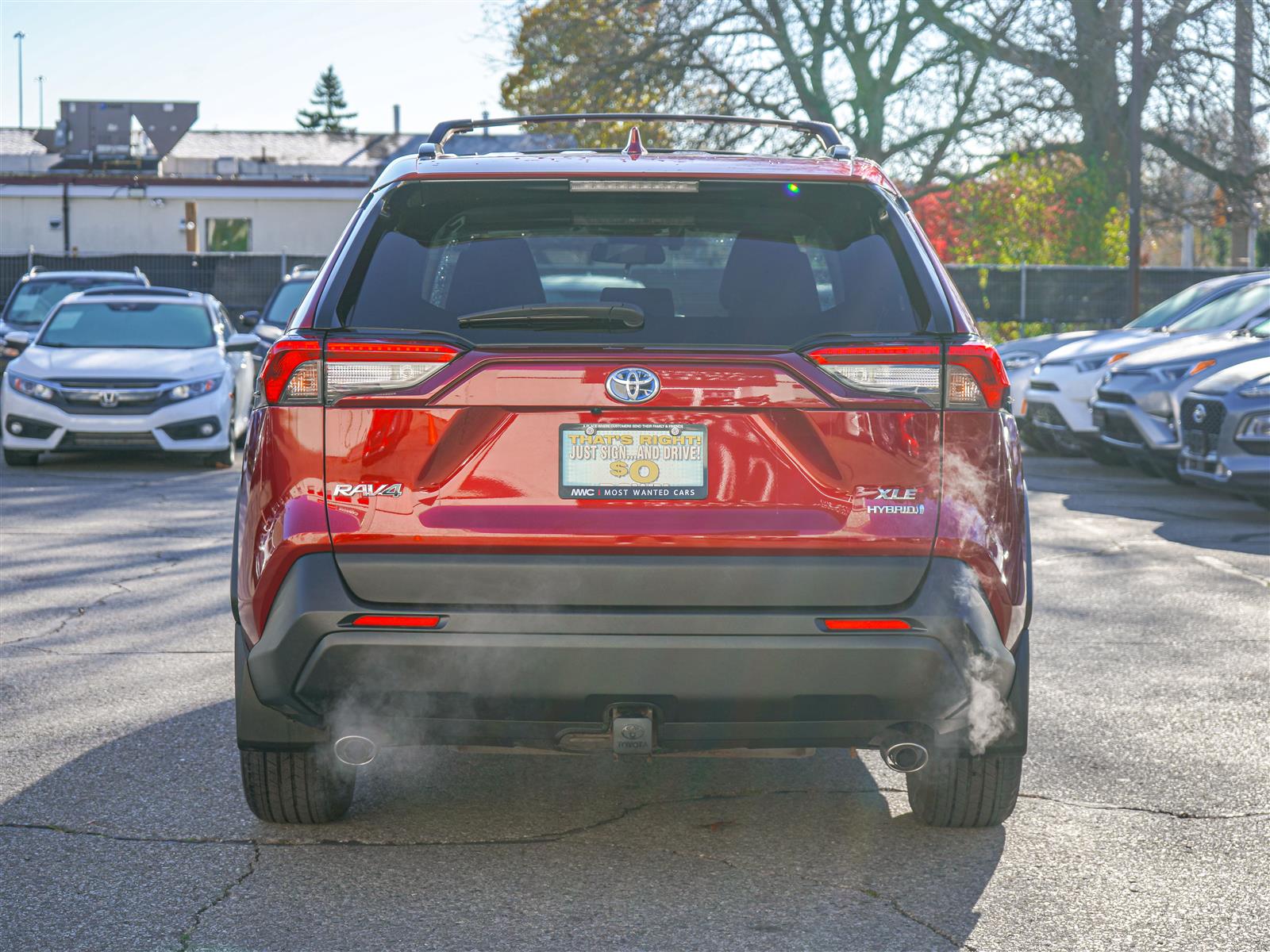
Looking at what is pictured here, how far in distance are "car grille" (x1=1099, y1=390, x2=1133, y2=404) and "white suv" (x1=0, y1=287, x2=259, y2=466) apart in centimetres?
720

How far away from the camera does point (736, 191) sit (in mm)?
3990

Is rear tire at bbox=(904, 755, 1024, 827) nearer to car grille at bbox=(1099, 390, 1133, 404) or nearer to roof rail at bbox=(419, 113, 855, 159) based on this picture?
roof rail at bbox=(419, 113, 855, 159)

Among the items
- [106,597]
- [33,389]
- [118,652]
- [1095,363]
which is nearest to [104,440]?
[33,389]

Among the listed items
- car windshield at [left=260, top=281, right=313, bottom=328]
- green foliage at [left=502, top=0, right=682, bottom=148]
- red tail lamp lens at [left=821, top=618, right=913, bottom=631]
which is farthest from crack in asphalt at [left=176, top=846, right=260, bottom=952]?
green foliage at [left=502, top=0, right=682, bottom=148]

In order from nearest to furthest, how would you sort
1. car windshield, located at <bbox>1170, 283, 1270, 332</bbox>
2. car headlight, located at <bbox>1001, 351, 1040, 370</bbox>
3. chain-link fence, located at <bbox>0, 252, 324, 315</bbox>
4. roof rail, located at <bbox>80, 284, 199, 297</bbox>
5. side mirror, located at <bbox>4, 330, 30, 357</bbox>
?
car windshield, located at <bbox>1170, 283, 1270, 332</bbox>
side mirror, located at <bbox>4, 330, 30, 357</bbox>
roof rail, located at <bbox>80, 284, 199, 297</bbox>
car headlight, located at <bbox>1001, 351, 1040, 370</bbox>
chain-link fence, located at <bbox>0, 252, 324, 315</bbox>

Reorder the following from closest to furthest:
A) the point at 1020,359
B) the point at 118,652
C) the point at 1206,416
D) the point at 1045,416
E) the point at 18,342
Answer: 1. the point at 118,652
2. the point at 1206,416
3. the point at 18,342
4. the point at 1045,416
5. the point at 1020,359

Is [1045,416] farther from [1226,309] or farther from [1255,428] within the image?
[1255,428]

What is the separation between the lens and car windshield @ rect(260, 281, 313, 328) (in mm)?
18806

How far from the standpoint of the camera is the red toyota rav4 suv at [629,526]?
360cm

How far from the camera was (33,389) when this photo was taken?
13.6 metres

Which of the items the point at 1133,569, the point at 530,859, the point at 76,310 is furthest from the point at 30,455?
the point at 530,859

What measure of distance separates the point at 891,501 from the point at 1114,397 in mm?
10051

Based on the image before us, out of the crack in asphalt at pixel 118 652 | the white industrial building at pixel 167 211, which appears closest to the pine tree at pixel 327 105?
the white industrial building at pixel 167 211

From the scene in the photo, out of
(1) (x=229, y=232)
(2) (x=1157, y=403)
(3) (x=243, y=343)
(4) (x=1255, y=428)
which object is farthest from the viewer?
(1) (x=229, y=232)
